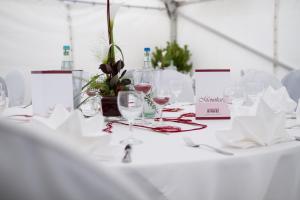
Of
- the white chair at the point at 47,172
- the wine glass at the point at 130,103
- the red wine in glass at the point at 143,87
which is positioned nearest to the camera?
the white chair at the point at 47,172

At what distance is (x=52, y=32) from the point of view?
6406 millimetres

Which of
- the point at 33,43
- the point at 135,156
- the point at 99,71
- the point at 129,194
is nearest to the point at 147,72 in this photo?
the point at 99,71

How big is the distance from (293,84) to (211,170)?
7.30 feet

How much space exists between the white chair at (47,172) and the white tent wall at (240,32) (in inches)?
228

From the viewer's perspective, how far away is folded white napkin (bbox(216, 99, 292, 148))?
1.11 m

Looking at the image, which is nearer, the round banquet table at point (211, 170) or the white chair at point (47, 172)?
the white chair at point (47, 172)

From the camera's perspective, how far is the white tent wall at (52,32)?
19.4ft

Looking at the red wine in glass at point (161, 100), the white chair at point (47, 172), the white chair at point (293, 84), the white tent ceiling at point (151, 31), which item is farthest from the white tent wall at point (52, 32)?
the white chair at point (47, 172)

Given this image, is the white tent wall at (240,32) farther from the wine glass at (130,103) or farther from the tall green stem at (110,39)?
the wine glass at (130,103)

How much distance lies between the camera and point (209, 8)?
735cm

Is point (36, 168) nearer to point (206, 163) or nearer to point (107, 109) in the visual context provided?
point (206, 163)

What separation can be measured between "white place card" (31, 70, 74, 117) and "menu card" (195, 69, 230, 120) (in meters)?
0.62

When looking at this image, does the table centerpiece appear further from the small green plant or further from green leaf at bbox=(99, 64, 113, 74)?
the small green plant

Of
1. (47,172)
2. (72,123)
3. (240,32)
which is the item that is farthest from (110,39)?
(240,32)
